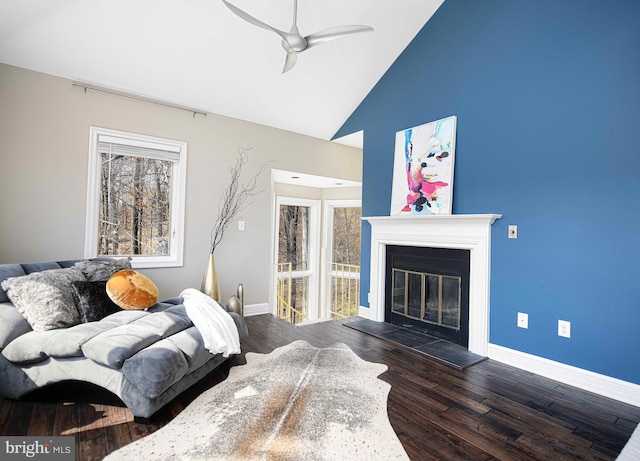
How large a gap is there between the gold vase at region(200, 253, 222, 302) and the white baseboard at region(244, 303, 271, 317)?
669 mm

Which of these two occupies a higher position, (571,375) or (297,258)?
(297,258)

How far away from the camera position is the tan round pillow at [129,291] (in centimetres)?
265

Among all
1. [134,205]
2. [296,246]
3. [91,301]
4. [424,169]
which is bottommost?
[91,301]

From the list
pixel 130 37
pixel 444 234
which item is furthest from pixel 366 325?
pixel 130 37

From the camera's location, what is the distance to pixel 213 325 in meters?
2.50

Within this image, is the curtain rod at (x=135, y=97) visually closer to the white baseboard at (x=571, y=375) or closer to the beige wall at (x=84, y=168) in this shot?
the beige wall at (x=84, y=168)

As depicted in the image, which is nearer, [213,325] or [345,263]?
[213,325]

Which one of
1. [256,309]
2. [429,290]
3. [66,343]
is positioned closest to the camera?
[66,343]

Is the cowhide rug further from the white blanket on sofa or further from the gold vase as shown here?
the gold vase

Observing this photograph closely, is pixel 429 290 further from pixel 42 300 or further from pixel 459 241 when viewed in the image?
pixel 42 300

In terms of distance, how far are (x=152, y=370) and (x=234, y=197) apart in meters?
2.73

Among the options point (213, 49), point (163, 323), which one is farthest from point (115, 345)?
point (213, 49)

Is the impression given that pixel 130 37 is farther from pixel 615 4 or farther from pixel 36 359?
pixel 615 4

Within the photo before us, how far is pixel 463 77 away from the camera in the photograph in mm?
3432
